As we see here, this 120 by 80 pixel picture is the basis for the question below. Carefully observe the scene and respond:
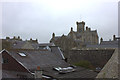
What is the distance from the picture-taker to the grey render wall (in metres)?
37.0

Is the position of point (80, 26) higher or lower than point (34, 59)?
higher

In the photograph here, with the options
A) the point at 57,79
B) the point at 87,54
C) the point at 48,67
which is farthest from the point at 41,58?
the point at 87,54

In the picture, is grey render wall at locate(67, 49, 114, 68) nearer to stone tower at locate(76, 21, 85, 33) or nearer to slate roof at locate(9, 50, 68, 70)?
slate roof at locate(9, 50, 68, 70)

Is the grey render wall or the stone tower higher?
the stone tower

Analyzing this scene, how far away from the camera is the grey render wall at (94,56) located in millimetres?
36969

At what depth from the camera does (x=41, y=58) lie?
2380 cm

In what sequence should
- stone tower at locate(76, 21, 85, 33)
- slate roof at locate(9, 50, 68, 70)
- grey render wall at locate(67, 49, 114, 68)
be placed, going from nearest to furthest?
slate roof at locate(9, 50, 68, 70) → grey render wall at locate(67, 49, 114, 68) → stone tower at locate(76, 21, 85, 33)

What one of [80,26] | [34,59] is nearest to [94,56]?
[34,59]

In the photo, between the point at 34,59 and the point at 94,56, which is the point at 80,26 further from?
the point at 34,59

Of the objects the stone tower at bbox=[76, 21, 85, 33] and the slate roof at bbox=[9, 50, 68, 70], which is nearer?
the slate roof at bbox=[9, 50, 68, 70]

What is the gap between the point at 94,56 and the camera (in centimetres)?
3859

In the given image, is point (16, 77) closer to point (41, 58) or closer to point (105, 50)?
point (41, 58)

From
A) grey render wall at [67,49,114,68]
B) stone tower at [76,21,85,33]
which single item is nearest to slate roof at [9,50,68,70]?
grey render wall at [67,49,114,68]

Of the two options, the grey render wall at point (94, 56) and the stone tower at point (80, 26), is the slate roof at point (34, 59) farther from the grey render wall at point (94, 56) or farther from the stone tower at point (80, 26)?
the stone tower at point (80, 26)
